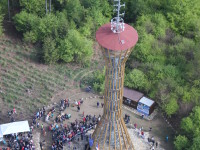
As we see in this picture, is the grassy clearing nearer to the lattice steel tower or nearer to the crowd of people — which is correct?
the crowd of people

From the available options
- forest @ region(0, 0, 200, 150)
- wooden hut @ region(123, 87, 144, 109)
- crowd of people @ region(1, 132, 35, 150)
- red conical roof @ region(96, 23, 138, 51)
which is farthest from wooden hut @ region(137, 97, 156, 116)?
red conical roof @ region(96, 23, 138, 51)

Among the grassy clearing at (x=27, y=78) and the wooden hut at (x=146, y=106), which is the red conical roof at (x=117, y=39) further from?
the grassy clearing at (x=27, y=78)

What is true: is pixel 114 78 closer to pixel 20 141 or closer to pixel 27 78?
pixel 20 141

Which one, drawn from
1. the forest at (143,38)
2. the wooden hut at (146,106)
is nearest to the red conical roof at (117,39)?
the forest at (143,38)

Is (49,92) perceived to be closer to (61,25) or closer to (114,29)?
(61,25)

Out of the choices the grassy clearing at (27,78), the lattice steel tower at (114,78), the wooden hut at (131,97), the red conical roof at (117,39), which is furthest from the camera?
the grassy clearing at (27,78)

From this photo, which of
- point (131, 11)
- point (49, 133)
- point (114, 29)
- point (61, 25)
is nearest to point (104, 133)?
point (49, 133)
